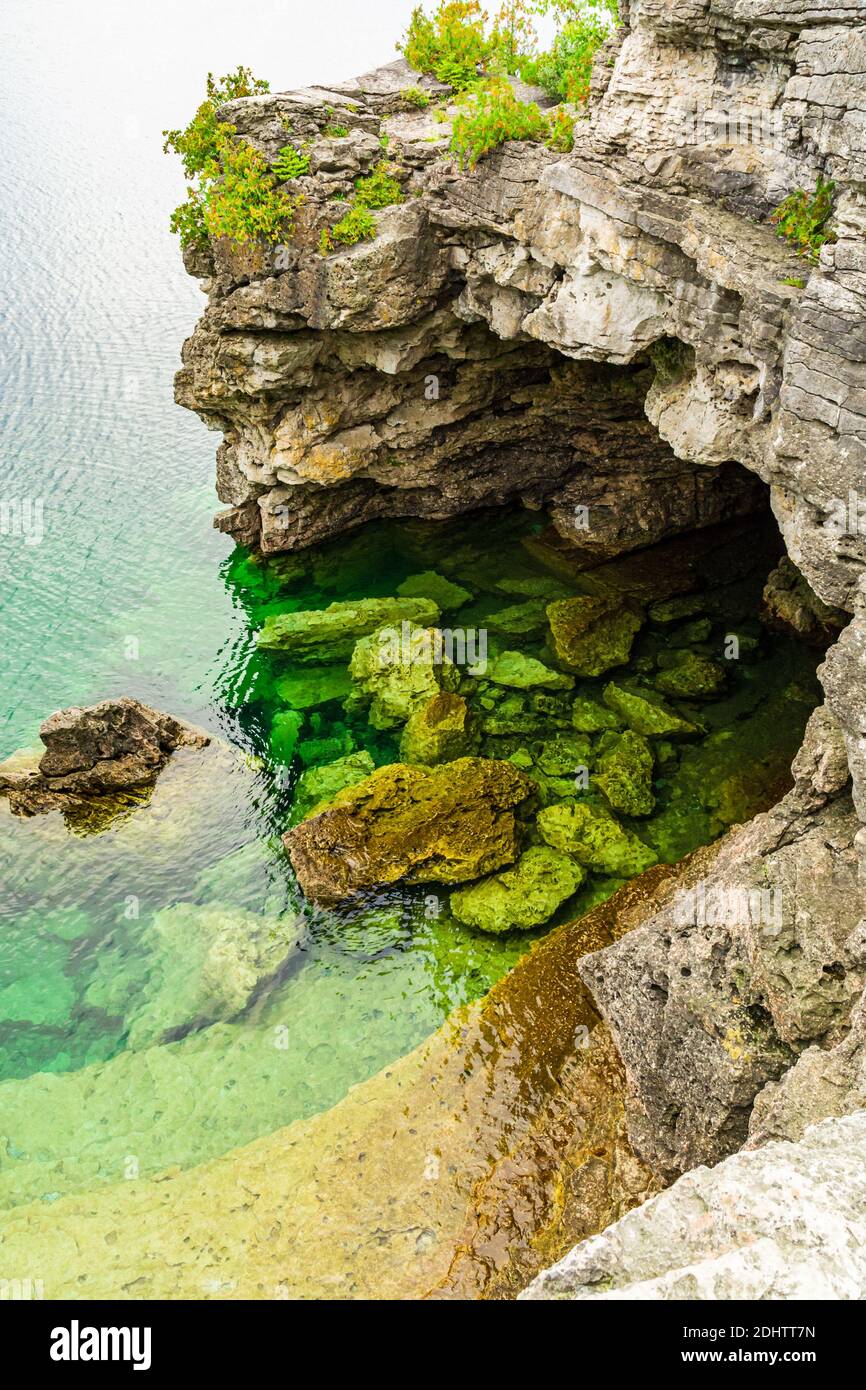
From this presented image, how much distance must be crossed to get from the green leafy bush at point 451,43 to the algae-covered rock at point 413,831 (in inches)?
508

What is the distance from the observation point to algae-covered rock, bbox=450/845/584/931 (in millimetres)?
15406

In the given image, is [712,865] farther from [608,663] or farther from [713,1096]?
[608,663]

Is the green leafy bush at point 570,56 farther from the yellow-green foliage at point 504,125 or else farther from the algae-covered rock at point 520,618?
the algae-covered rock at point 520,618

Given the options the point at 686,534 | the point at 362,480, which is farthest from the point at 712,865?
the point at 362,480

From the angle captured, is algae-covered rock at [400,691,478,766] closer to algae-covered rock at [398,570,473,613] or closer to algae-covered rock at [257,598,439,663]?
algae-covered rock at [257,598,439,663]

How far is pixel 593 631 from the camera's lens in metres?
20.3

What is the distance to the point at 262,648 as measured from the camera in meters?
21.8

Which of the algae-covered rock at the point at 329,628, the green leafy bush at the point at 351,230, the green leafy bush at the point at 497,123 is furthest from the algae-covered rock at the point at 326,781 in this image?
the green leafy bush at the point at 497,123

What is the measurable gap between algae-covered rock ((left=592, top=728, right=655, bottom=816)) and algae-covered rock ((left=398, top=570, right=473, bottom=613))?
5929 millimetres

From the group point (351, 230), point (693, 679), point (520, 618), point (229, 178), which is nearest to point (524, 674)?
point (520, 618)

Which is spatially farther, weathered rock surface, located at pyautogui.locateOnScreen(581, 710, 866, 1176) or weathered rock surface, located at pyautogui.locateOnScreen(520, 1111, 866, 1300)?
weathered rock surface, located at pyautogui.locateOnScreen(581, 710, 866, 1176)

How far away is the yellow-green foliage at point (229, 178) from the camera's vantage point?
1802cm

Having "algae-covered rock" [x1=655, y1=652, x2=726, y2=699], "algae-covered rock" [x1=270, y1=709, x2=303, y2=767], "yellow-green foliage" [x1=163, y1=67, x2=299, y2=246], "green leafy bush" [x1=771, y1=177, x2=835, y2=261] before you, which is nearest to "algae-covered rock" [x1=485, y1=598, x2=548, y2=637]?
"algae-covered rock" [x1=655, y1=652, x2=726, y2=699]

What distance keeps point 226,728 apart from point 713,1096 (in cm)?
1291
